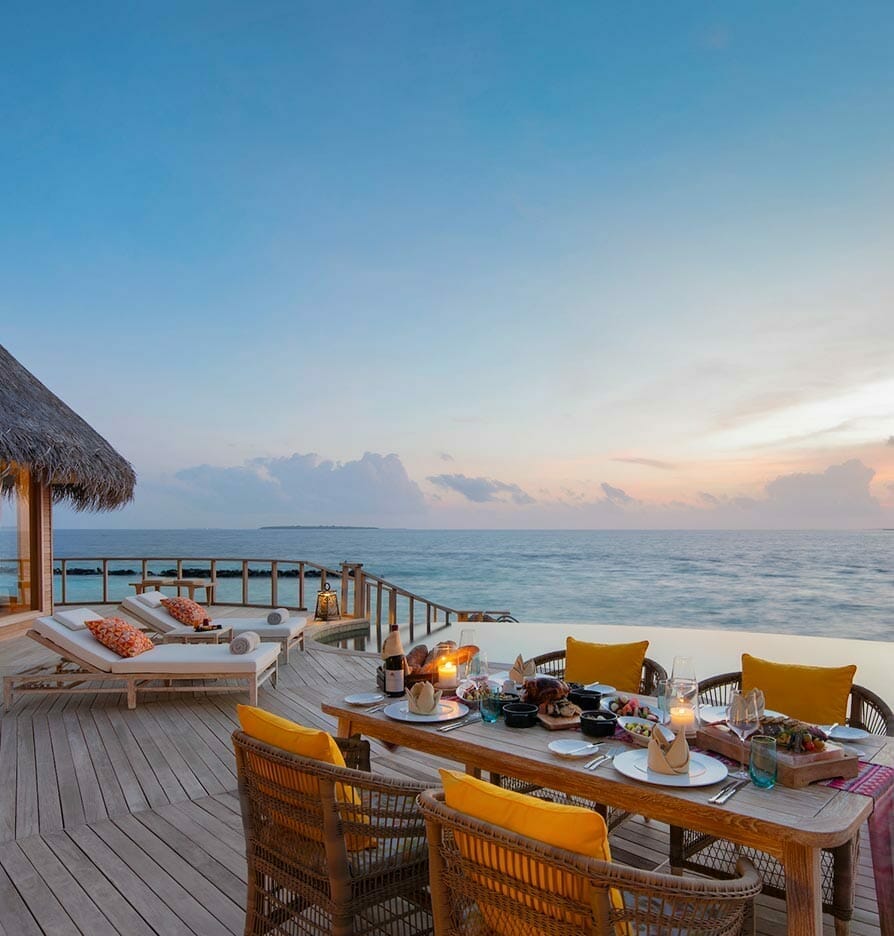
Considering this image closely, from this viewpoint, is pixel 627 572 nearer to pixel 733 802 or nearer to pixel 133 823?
pixel 133 823

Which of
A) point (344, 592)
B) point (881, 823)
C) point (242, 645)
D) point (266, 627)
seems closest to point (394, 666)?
point (881, 823)

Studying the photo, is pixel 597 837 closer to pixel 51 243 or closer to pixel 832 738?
pixel 832 738

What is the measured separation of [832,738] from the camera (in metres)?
2.32

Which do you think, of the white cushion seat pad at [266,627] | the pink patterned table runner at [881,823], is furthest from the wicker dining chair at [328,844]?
the white cushion seat pad at [266,627]

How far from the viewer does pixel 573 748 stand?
2188 mm

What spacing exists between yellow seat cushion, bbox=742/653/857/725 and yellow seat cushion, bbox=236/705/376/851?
179cm

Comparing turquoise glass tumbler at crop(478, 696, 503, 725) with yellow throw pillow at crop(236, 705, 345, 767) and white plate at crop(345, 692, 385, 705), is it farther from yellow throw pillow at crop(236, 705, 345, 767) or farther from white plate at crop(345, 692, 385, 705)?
yellow throw pillow at crop(236, 705, 345, 767)

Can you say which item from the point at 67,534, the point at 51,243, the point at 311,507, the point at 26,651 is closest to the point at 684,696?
the point at 26,651

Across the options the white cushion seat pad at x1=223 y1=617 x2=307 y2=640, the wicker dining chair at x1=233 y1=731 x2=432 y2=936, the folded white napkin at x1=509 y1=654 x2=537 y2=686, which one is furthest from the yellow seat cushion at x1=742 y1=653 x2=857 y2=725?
the white cushion seat pad at x1=223 y1=617 x2=307 y2=640

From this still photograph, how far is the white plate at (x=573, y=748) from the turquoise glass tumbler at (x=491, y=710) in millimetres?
294

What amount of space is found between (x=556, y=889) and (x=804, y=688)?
191cm

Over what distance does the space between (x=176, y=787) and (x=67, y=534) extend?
192ft

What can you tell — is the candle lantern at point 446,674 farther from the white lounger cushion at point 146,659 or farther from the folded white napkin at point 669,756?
the white lounger cushion at point 146,659

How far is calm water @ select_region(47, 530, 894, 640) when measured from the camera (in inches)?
949
